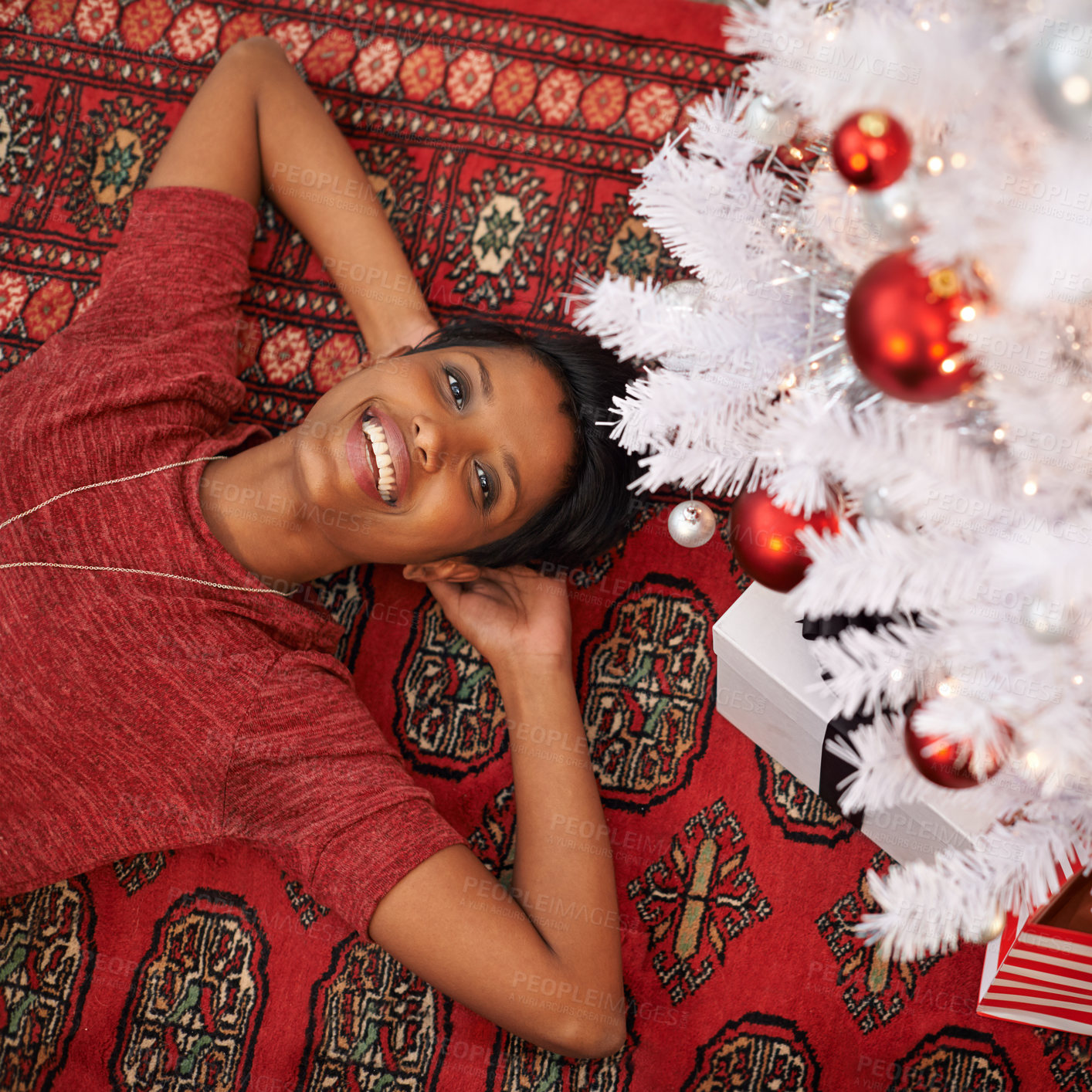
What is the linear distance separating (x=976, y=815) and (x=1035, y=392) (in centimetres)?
56

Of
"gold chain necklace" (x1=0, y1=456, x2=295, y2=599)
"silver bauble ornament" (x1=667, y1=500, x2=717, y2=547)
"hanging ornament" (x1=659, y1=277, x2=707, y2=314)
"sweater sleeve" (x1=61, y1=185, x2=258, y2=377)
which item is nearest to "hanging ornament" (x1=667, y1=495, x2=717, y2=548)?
"silver bauble ornament" (x1=667, y1=500, x2=717, y2=547)

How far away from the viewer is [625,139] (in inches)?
57.9

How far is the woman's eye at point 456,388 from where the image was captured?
108 cm

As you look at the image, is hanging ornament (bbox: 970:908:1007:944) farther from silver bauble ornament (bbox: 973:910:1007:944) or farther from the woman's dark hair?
the woman's dark hair

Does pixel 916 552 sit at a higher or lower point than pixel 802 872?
higher

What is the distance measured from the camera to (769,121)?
81 centimetres

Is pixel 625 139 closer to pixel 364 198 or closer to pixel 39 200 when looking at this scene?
pixel 364 198

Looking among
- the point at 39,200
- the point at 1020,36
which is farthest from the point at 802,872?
the point at 39,200

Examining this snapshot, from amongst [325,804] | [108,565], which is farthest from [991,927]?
[108,565]

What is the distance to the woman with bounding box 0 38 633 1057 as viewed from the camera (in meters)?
1.03

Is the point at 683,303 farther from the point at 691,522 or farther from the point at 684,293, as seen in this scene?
the point at 691,522

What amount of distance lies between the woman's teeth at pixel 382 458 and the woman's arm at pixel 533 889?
227mm

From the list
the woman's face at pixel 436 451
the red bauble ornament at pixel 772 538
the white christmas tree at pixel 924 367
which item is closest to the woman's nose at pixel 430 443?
the woman's face at pixel 436 451

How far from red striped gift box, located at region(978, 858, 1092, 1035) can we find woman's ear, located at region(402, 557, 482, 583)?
78 cm
